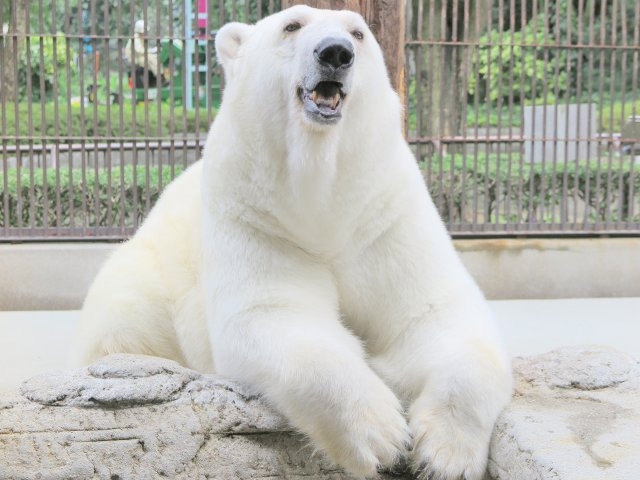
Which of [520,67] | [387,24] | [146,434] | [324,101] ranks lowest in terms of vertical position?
[146,434]

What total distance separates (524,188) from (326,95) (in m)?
5.92

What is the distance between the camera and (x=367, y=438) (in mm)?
2279

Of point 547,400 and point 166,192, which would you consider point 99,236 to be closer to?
point 166,192

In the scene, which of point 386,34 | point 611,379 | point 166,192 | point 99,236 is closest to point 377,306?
point 611,379

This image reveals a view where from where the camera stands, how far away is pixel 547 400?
2621 mm

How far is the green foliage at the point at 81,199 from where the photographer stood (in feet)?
23.8

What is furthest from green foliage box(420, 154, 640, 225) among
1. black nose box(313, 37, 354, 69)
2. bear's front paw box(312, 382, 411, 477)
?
bear's front paw box(312, 382, 411, 477)

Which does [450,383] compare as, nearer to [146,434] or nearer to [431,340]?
[431,340]

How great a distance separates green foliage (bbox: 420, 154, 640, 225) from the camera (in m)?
7.71

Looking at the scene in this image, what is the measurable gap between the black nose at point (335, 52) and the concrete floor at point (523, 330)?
2.90 m

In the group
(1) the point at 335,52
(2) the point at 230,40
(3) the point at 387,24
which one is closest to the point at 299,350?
(1) the point at 335,52

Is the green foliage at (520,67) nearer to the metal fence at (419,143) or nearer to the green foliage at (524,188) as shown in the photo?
the metal fence at (419,143)

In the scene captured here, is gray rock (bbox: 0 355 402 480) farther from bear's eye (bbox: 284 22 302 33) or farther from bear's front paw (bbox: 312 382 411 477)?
bear's eye (bbox: 284 22 302 33)

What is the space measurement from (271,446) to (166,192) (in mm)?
1513
